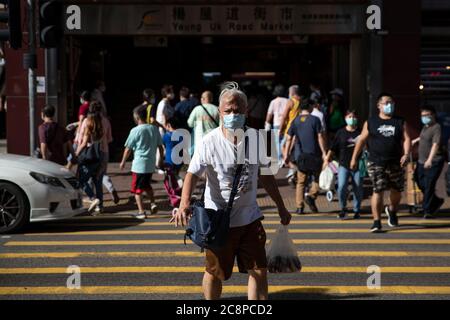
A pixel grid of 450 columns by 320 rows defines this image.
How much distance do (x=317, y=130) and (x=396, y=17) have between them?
6.54 m

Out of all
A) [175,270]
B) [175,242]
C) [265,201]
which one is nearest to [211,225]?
[175,270]

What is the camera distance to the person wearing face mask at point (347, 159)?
12.4m

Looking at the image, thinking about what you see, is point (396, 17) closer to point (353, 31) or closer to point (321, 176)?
point (353, 31)

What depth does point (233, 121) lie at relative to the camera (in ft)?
21.0

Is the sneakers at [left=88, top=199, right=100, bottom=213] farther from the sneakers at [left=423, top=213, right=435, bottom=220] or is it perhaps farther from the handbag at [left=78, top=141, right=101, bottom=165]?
the sneakers at [left=423, top=213, right=435, bottom=220]

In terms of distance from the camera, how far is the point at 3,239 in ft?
35.3

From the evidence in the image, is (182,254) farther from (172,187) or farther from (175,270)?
(172,187)

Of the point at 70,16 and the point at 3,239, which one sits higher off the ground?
the point at 70,16

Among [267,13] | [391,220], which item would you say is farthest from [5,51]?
[391,220]

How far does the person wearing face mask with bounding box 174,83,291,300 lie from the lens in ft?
21.0

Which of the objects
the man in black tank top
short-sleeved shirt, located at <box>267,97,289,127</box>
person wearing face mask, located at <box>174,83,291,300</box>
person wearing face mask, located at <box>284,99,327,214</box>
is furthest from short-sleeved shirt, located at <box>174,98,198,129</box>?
person wearing face mask, located at <box>174,83,291,300</box>

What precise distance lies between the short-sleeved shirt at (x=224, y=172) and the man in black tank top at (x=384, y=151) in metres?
4.99

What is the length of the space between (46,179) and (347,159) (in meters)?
4.44
